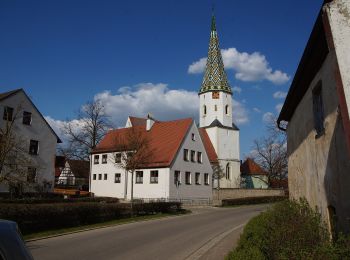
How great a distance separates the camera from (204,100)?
79.1 m

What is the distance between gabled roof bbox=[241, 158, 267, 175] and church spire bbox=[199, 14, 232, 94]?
19.3 metres

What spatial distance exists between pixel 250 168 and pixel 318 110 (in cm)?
8023

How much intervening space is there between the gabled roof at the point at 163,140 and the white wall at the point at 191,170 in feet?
2.53

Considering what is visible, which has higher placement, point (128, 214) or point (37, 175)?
point (37, 175)

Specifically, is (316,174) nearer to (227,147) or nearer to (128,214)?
(128,214)

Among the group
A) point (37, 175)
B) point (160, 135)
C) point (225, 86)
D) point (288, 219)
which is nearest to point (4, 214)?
point (288, 219)

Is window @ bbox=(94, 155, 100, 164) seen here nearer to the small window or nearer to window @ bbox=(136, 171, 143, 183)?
window @ bbox=(136, 171, 143, 183)

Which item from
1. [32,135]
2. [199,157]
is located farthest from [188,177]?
[32,135]

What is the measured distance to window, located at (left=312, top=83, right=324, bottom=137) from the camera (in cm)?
930

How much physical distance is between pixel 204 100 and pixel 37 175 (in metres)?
43.1

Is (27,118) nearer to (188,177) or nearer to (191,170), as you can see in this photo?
(188,177)

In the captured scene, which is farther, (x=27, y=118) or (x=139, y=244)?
(x=27, y=118)

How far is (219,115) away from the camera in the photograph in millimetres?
76625

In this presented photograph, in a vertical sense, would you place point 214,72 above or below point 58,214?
above
